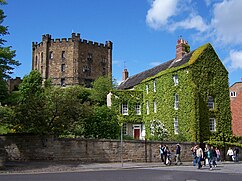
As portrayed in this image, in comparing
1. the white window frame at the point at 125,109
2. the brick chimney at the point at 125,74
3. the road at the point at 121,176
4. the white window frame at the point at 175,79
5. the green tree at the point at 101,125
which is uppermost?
the brick chimney at the point at 125,74

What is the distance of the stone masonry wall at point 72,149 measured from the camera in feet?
85.9

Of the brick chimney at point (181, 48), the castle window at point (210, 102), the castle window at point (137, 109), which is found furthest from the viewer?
the castle window at point (137, 109)

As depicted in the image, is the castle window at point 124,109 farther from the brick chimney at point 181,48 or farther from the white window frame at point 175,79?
the brick chimney at point 181,48

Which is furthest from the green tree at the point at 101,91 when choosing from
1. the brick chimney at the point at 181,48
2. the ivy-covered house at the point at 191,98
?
the brick chimney at the point at 181,48

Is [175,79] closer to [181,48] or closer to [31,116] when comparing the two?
[181,48]

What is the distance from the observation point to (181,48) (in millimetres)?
44125

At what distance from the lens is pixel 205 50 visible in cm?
3919

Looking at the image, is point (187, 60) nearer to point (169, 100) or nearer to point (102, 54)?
point (169, 100)

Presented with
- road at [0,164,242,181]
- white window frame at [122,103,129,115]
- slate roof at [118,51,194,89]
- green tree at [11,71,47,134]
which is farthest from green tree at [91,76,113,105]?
road at [0,164,242,181]

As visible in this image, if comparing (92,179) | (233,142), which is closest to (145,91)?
(233,142)

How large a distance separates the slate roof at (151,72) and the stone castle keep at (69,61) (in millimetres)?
19604

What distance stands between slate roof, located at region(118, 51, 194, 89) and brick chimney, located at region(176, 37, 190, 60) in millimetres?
981

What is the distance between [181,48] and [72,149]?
23.2 meters

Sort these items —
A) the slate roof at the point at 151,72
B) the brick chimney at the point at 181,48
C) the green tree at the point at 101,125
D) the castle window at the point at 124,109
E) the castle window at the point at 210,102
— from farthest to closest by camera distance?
the castle window at the point at 124,109 < the brick chimney at the point at 181,48 < the slate roof at the point at 151,72 < the castle window at the point at 210,102 < the green tree at the point at 101,125
